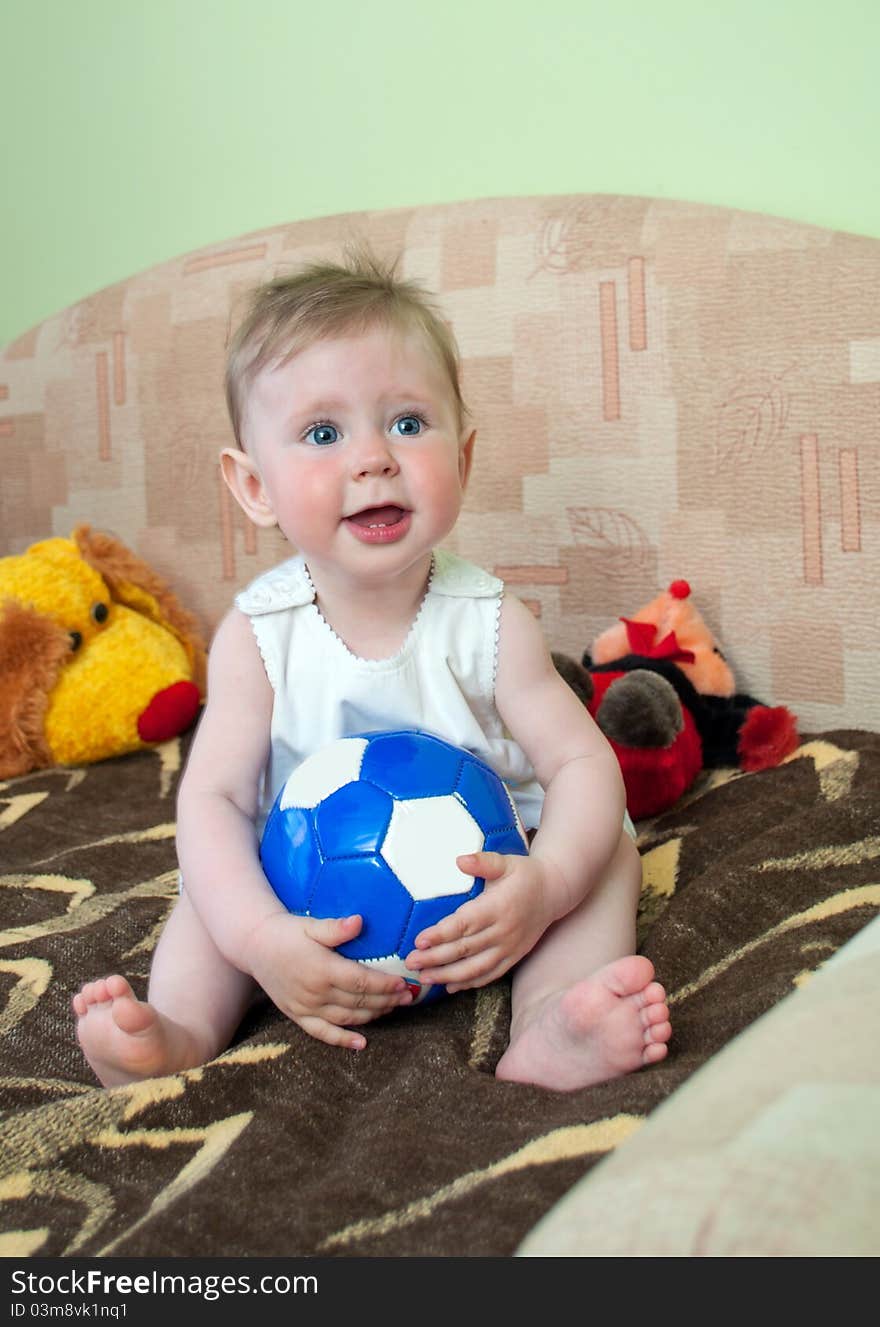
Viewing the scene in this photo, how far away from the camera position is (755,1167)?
0.41m

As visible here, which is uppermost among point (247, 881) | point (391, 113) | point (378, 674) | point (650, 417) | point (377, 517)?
point (391, 113)

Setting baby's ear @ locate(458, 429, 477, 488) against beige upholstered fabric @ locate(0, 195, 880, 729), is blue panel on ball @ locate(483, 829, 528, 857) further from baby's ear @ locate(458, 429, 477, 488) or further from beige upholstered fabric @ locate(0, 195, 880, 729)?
beige upholstered fabric @ locate(0, 195, 880, 729)

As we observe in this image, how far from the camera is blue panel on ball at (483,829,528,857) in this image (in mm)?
873

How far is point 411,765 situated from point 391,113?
1301mm

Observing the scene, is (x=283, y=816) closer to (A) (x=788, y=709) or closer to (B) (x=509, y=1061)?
(B) (x=509, y=1061)

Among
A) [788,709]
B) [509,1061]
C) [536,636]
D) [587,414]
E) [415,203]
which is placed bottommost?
[509,1061]

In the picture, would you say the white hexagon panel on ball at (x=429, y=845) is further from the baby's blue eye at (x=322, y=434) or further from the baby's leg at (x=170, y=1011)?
the baby's blue eye at (x=322, y=434)

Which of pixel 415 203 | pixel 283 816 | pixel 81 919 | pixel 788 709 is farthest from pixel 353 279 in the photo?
pixel 415 203

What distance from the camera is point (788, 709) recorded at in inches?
57.2

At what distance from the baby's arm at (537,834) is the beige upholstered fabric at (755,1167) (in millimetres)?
344

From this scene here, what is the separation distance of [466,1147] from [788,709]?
0.90 metres

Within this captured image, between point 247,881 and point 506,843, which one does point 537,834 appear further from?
point 247,881

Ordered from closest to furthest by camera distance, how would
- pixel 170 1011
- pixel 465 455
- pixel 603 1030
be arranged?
pixel 603 1030 < pixel 170 1011 < pixel 465 455

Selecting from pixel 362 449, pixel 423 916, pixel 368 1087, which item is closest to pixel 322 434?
pixel 362 449
